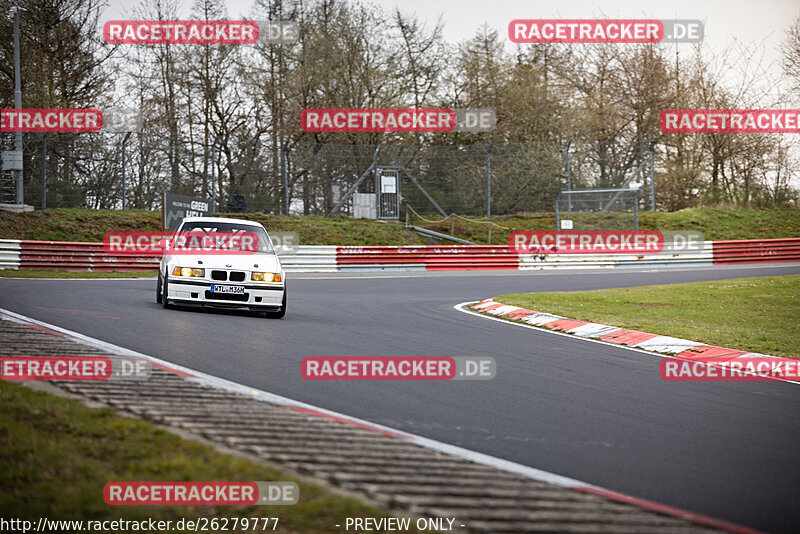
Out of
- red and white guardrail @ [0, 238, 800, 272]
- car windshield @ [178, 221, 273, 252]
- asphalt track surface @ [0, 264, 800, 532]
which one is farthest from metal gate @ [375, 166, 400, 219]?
asphalt track surface @ [0, 264, 800, 532]

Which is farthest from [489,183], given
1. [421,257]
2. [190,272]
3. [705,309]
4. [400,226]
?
[190,272]

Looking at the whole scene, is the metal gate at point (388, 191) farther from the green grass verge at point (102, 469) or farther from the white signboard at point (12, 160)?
the green grass verge at point (102, 469)

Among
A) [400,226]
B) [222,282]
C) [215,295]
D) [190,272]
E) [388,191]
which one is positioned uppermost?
[388,191]

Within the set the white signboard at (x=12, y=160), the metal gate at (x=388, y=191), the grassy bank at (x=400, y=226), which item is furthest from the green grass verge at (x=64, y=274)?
the metal gate at (x=388, y=191)

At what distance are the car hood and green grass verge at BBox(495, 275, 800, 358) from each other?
17.0 feet

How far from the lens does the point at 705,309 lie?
47.8 ft

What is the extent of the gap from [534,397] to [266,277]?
613cm

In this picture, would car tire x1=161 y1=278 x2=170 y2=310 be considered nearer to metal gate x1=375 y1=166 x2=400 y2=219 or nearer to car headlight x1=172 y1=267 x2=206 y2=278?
car headlight x1=172 y1=267 x2=206 y2=278

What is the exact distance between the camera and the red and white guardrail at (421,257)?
22984 mm

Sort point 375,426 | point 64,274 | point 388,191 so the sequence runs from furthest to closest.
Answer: point 388,191, point 64,274, point 375,426

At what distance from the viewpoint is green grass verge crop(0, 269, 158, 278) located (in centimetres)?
2044

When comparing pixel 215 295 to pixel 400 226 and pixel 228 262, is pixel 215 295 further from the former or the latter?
pixel 400 226

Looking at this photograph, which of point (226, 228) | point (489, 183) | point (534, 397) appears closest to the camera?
point (534, 397)

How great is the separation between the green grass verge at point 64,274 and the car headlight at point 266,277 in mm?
11399
